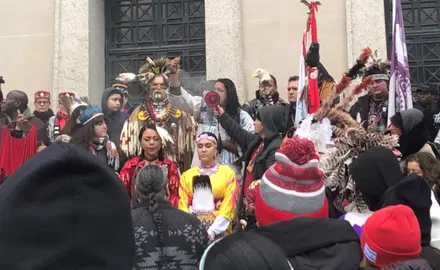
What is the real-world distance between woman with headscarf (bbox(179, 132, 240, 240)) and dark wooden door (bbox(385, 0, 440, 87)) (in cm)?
563

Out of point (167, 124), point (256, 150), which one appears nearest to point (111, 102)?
point (167, 124)

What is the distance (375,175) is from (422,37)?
760 cm

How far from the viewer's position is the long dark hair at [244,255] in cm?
159

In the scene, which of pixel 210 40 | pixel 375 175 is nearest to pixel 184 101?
pixel 210 40

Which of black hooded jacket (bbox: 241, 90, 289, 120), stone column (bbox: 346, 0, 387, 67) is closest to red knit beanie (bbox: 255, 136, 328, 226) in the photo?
black hooded jacket (bbox: 241, 90, 289, 120)

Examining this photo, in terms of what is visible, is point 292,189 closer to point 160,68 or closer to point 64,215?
point 64,215

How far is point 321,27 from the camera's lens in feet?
31.1

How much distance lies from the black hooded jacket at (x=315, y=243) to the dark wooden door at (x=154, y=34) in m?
7.98

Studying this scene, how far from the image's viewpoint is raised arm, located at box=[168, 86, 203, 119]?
7.20m

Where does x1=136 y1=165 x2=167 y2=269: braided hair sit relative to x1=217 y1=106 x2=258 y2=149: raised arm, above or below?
below

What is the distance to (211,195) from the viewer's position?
17.6 ft

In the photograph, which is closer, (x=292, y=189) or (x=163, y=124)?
(x=292, y=189)

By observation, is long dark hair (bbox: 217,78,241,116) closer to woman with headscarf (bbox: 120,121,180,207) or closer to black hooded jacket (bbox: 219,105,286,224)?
black hooded jacket (bbox: 219,105,286,224)

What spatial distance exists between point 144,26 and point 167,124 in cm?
456
